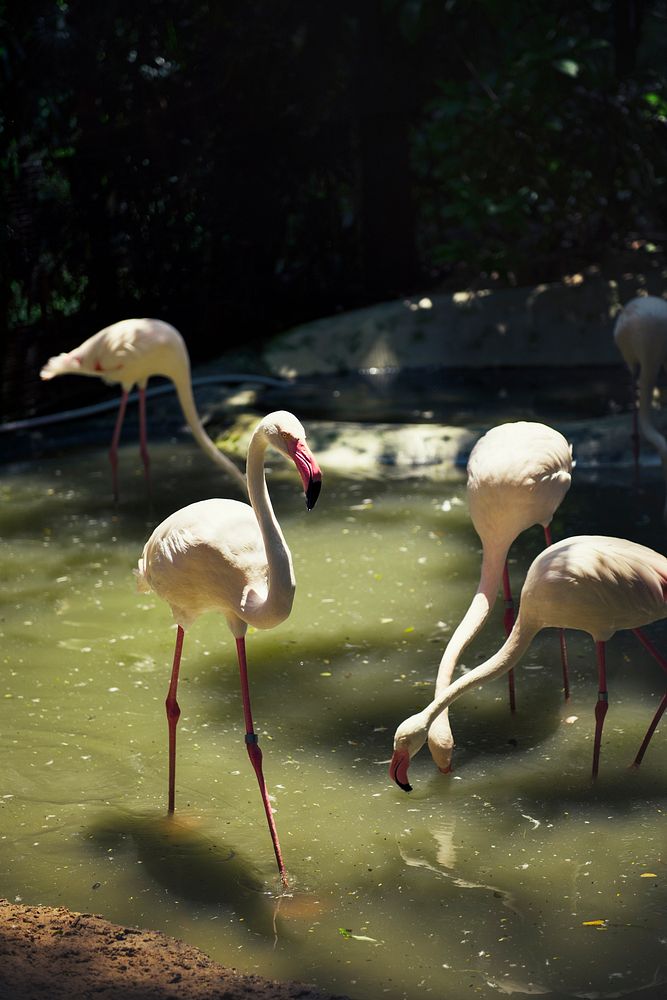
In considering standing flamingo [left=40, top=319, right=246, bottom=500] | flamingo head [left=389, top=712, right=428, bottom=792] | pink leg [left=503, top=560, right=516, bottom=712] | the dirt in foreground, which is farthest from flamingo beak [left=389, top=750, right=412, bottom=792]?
standing flamingo [left=40, top=319, right=246, bottom=500]

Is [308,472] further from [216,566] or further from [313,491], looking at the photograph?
[216,566]

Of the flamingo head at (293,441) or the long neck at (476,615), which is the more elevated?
the flamingo head at (293,441)

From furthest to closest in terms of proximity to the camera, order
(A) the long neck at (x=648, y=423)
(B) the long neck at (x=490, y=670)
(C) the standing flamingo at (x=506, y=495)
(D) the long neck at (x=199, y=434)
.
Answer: (D) the long neck at (x=199, y=434), (A) the long neck at (x=648, y=423), (C) the standing flamingo at (x=506, y=495), (B) the long neck at (x=490, y=670)

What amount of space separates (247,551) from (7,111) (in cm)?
572

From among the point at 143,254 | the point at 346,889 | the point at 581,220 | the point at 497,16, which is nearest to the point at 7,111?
the point at 143,254

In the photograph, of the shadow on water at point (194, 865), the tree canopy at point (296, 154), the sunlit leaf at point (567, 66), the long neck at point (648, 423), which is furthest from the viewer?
the sunlit leaf at point (567, 66)

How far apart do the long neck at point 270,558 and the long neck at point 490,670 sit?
48 centimetres

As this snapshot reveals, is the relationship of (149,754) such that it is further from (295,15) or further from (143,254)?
(295,15)

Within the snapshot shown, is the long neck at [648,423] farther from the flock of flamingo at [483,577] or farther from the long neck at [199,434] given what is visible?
the long neck at [199,434]

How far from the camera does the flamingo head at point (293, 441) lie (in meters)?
2.74

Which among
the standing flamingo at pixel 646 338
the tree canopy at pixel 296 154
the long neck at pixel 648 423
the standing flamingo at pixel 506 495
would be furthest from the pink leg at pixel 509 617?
the tree canopy at pixel 296 154

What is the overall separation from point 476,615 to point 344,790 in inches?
24.8

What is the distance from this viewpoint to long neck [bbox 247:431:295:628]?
3.00 metres

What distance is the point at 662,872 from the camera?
2.98 meters
